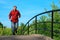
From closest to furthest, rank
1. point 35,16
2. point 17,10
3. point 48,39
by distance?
point 48,39, point 35,16, point 17,10

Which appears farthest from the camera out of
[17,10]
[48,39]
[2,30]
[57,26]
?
[2,30]

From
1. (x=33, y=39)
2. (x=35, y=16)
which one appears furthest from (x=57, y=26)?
(x=33, y=39)

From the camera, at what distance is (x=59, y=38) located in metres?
12.4

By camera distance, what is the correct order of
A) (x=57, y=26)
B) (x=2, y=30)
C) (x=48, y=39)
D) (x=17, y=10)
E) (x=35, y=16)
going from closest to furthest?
(x=48, y=39) → (x=35, y=16) → (x=57, y=26) → (x=17, y=10) → (x=2, y=30)

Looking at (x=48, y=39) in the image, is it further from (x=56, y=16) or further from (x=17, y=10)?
(x=17, y=10)

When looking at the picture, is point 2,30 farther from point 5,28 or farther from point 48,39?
point 48,39

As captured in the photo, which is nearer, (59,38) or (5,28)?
(59,38)

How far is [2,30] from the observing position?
72.5ft

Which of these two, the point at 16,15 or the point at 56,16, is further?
the point at 16,15

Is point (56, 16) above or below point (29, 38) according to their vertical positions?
above

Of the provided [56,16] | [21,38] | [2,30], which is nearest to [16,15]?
[56,16]

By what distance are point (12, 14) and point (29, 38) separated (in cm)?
559

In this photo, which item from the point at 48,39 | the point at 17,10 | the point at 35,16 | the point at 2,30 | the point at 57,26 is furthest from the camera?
the point at 2,30

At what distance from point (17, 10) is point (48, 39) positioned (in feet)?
19.5
